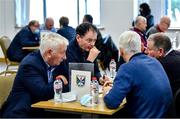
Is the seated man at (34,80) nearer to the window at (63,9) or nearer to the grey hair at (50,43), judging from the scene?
the grey hair at (50,43)

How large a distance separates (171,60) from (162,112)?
26.0 inches

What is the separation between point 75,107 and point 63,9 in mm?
7321

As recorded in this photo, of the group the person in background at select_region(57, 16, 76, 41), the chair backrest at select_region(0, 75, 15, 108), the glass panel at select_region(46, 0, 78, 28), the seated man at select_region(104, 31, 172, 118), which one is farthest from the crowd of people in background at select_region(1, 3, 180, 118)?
the glass panel at select_region(46, 0, 78, 28)

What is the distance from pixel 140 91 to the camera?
2.49m

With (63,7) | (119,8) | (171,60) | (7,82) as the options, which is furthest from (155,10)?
(7,82)

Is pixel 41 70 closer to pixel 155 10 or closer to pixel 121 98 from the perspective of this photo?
pixel 121 98

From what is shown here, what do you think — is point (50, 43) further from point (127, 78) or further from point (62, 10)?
point (62, 10)

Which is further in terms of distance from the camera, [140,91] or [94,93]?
[94,93]

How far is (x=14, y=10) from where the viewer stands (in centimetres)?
998

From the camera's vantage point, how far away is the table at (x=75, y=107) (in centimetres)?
246

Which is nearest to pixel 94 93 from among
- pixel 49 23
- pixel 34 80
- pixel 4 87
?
pixel 34 80

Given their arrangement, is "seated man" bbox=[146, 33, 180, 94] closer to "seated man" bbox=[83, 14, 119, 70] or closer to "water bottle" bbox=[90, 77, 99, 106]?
"water bottle" bbox=[90, 77, 99, 106]

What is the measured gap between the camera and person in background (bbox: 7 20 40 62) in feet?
20.9

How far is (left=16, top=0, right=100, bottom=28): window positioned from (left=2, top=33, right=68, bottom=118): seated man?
21.4 ft
